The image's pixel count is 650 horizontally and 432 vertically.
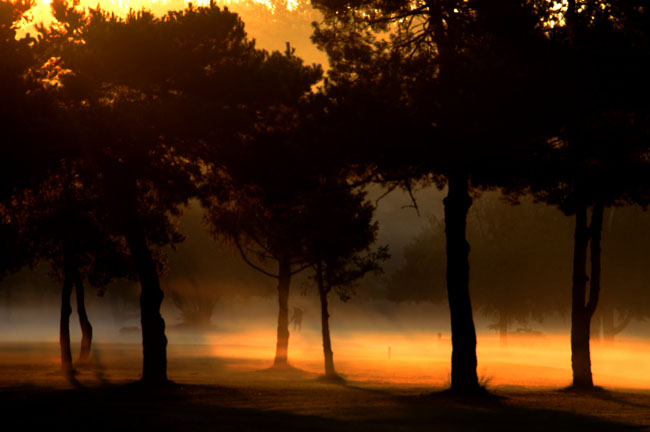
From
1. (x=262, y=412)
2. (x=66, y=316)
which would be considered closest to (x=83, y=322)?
(x=66, y=316)

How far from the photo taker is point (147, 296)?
97.2 ft

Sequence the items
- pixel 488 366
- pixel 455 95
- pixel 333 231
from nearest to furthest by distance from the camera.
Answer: pixel 455 95
pixel 333 231
pixel 488 366

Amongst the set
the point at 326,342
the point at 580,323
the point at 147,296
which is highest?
the point at 147,296

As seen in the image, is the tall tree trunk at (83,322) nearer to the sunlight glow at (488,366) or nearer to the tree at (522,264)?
the sunlight glow at (488,366)

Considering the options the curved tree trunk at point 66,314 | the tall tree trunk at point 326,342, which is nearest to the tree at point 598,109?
the tall tree trunk at point 326,342

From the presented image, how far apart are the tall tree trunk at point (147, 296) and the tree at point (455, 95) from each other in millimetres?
7236

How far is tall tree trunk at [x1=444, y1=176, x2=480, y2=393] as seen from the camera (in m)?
27.2

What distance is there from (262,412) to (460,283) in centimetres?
746

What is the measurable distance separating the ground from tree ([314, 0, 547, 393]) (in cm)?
320

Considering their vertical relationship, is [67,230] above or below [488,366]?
above

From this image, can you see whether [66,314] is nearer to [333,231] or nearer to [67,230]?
[67,230]

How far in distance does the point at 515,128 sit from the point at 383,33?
612cm

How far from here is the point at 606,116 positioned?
2695 centimetres

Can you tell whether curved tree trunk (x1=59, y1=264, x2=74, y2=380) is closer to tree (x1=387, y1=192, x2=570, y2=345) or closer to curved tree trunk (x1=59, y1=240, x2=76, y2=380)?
curved tree trunk (x1=59, y1=240, x2=76, y2=380)
